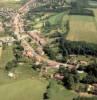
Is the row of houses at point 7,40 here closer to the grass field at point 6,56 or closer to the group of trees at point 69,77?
the grass field at point 6,56

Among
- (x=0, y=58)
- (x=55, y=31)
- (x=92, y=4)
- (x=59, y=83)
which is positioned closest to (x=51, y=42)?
(x=55, y=31)

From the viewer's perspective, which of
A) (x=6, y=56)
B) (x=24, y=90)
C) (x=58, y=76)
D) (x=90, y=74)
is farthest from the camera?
(x=6, y=56)

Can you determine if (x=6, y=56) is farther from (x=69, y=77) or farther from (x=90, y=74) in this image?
(x=90, y=74)

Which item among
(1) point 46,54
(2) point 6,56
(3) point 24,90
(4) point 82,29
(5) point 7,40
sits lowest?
(3) point 24,90

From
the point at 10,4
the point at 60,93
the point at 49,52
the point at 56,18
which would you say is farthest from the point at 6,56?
the point at 10,4

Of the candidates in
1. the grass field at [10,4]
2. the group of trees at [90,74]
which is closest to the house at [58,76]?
the group of trees at [90,74]

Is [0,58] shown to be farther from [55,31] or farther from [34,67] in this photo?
[55,31]

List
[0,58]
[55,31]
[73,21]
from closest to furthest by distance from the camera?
[0,58]
[55,31]
[73,21]
